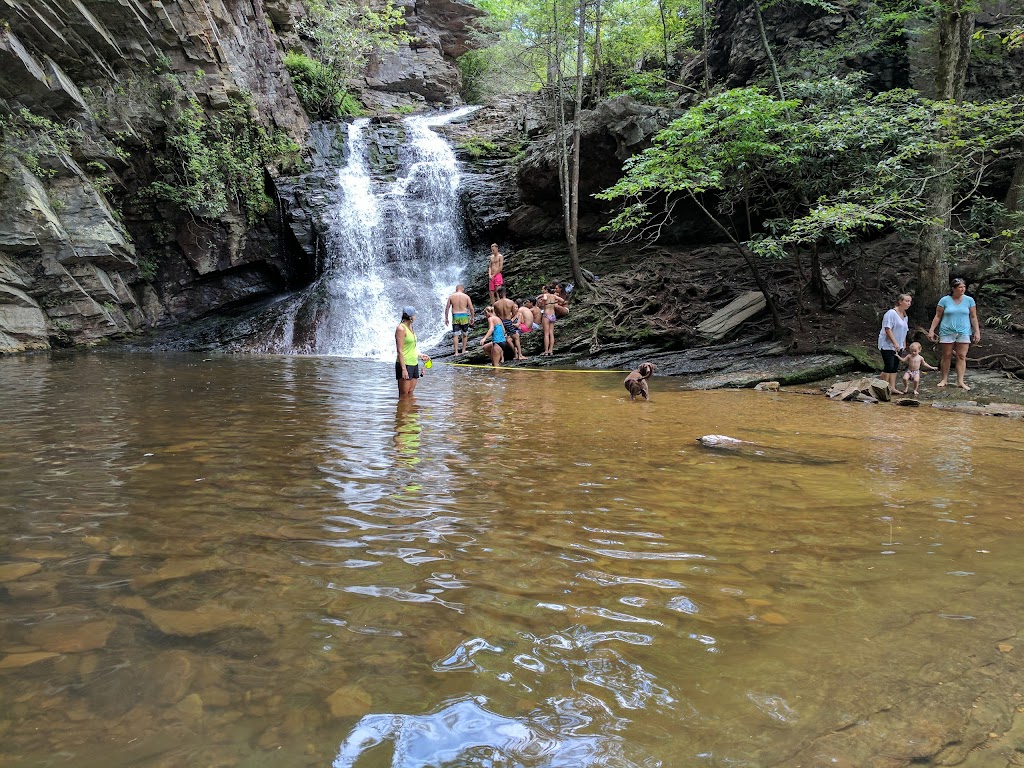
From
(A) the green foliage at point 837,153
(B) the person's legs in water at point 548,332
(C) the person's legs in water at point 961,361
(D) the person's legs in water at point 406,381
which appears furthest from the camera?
(B) the person's legs in water at point 548,332

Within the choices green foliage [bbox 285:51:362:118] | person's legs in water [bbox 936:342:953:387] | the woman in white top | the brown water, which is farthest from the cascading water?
the brown water

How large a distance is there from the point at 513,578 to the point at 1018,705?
1.71m

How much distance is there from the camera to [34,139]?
1670 centimetres

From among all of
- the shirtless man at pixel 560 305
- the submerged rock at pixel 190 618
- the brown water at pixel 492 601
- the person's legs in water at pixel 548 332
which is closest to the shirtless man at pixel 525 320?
the person's legs in water at pixel 548 332

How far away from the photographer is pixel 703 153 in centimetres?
1156

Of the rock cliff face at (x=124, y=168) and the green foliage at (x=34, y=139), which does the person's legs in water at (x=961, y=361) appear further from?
the green foliage at (x=34, y=139)

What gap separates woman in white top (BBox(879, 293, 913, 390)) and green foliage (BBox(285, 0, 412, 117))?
2513 centimetres

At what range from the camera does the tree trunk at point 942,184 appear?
35.4 ft

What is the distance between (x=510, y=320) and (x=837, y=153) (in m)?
8.19

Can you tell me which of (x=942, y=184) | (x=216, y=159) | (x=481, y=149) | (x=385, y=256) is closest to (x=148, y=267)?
(x=216, y=159)

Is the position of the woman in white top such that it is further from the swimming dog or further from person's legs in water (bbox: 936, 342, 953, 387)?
the swimming dog

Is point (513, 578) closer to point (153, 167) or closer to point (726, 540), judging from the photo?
point (726, 540)

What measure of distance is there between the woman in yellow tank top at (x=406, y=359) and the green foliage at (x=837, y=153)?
5782mm

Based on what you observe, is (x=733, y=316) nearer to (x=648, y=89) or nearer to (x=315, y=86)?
(x=648, y=89)
